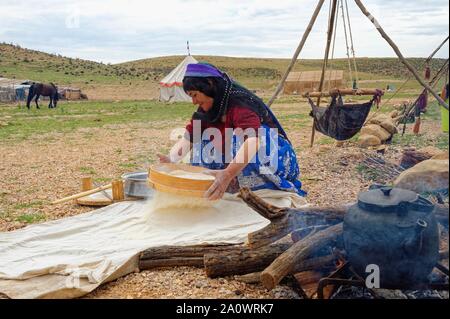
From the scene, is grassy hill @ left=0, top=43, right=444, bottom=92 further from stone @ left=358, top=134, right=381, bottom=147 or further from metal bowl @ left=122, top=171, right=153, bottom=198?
metal bowl @ left=122, top=171, right=153, bottom=198

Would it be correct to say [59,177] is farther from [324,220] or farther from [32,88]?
[32,88]

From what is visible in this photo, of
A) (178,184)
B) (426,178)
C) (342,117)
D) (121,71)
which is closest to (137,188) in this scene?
(178,184)

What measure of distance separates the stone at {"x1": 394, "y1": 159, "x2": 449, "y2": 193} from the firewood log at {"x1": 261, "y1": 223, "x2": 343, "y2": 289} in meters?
0.59

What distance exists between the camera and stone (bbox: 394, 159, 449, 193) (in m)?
2.38

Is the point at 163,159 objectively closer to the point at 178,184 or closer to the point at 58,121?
the point at 178,184

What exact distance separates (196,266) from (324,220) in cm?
80

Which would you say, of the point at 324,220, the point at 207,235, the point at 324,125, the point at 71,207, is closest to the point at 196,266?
the point at 207,235

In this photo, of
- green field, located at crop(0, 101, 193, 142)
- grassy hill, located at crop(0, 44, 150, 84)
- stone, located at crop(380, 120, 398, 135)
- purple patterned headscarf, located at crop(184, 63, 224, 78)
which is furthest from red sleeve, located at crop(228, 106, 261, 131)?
grassy hill, located at crop(0, 44, 150, 84)

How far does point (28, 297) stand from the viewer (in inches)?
93.1

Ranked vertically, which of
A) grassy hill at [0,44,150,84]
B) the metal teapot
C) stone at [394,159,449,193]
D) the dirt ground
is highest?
grassy hill at [0,44,150,84]

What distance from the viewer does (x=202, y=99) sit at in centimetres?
314

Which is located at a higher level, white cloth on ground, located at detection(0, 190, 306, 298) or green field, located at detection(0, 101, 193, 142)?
green field, located at detection(0, 101, 193, 142)

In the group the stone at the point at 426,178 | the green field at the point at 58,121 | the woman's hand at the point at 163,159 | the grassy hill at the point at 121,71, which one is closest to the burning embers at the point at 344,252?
the stone at the point at 426,178
